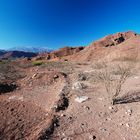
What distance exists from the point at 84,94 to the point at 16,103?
2.94 meters

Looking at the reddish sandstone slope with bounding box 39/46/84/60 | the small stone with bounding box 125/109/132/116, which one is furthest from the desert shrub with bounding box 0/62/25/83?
the reddish sandstone slope with bounding box 39/46/84/60

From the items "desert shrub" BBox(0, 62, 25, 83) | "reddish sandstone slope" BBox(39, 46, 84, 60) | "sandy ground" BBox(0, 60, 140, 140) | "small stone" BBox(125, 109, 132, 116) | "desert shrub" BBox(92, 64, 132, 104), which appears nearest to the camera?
"sandy ground" BBox(0, 60, 140, 140)

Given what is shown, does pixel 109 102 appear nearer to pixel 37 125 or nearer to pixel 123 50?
pixel 37 125

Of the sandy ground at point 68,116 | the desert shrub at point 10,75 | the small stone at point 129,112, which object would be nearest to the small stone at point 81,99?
the sandy ground at point 68,116

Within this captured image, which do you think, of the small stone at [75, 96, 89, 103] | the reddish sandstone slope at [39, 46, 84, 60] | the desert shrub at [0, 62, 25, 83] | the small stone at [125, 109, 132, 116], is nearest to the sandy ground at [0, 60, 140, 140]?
the small stone at [125, 109, 132, 116]

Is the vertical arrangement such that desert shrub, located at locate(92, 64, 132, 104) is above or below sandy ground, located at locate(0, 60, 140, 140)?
above

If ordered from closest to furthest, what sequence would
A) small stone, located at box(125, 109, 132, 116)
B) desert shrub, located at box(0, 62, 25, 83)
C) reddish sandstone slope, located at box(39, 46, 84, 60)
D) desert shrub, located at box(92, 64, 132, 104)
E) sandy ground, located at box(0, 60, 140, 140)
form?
sandy ground, located at box(0, 60, 140, 140) < small stone, located at box(125, 109, 132, 116) < desert shrub, located at box(92, 64, 132, 104) < desert shrub, located at box(0, 62, 25, 83) < reddish sandstone slope, located at box(39, 46, 84, 60)

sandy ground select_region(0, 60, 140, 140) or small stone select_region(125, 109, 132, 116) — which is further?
small stone select_region(125, 109, 132, 116)

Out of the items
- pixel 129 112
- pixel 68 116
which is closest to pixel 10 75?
pixel 68 116

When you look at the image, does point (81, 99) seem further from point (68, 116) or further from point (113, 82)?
point (113, 82)

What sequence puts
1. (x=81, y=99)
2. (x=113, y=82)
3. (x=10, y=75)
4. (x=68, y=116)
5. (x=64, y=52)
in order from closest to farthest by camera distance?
(x=68, y=116), (x=81, y=99), (x=113, y=82), (x=10, y=75), (x=64, y=52)

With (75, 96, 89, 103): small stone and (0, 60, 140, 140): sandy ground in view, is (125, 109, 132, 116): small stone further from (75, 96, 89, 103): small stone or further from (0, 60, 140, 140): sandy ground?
(75, 96, 89, 103): small stone

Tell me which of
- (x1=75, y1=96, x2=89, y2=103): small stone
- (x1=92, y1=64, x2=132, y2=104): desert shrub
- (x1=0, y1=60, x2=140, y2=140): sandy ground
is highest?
(x1=92, y1=64, x2=132, y2=104): desert shrub

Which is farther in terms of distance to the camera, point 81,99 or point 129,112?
point 81,99
